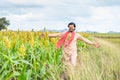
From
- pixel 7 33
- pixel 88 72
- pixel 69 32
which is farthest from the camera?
pixel 7 33

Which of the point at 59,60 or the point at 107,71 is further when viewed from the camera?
the point at 59,60

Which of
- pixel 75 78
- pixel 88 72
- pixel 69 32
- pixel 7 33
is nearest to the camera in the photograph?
pixel 75 78

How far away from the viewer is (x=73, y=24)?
8.34m

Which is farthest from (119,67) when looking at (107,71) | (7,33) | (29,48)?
(7,33)

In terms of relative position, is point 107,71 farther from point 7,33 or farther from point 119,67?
point 7,33

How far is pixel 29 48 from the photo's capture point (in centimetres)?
896

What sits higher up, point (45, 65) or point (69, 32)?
point (69, 32)

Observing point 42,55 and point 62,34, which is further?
point 62,34

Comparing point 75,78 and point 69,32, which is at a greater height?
point 69,32

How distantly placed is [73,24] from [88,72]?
6.12ft

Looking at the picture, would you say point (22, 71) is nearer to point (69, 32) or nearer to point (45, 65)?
point (45, 65)

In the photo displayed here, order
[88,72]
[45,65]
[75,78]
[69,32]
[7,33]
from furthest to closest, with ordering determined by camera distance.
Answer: [7,33] → [69,32] → [45,65] → [88,72] → [75,78]

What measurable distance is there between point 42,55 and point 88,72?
5.31 feet

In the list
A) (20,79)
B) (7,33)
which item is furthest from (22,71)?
(7,33)
